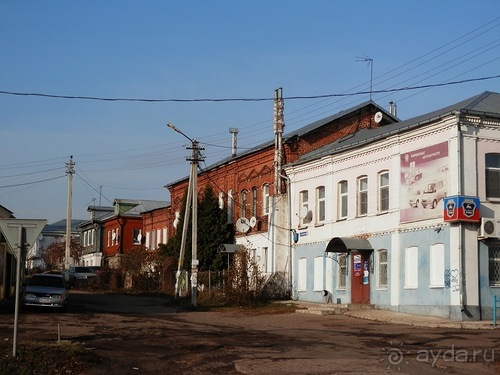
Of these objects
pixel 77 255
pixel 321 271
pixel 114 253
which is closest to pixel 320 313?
pixel 321 271

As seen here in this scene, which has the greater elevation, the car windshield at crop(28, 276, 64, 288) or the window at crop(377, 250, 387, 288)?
the window at crop(377, 250, 387, 288)

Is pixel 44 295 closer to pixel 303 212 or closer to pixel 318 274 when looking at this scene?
pixel 318 274

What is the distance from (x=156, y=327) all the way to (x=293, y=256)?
16215 mm

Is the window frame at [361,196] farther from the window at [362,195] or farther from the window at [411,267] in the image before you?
the window at [411,267]

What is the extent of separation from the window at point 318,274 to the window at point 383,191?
5.34 metres

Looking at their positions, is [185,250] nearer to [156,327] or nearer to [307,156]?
[307,156]

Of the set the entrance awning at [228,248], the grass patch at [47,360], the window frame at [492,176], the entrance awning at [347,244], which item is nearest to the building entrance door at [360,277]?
the entrance awning at [347,244]

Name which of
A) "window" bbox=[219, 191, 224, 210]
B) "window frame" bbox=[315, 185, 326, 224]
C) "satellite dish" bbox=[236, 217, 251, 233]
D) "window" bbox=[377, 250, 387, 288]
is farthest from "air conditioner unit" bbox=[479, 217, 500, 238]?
"window" bbox=[219, 191, 224, 210]

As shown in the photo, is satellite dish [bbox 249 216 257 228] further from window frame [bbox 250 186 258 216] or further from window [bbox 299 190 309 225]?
window [bbox 299 190 309 225]

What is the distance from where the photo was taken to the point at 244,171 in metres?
46.7

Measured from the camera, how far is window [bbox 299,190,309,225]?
3803 centimetres

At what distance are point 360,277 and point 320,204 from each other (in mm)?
5645

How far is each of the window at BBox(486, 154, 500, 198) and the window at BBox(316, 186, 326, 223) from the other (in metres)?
10.4

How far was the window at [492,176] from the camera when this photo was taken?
2812 centimetres
